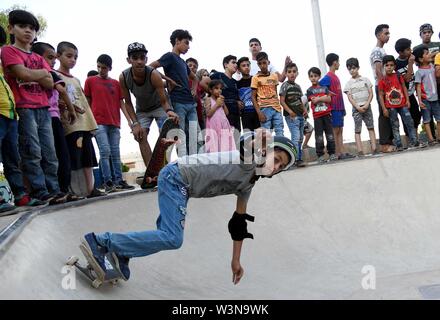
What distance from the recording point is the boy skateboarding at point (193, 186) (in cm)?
266

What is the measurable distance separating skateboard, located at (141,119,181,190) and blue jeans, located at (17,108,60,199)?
97 centimetres

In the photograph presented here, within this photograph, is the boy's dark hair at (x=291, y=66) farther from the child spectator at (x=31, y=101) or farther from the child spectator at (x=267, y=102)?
the child spectator at (x=31, y=101)

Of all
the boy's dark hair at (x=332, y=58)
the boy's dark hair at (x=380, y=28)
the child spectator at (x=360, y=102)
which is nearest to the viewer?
the child spectator at (x=360, y=102)

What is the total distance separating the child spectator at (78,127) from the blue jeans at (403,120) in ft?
14.2

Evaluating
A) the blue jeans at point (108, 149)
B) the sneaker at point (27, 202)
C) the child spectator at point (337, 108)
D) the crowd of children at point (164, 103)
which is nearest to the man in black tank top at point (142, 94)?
the crowd of children at point (164, 103)

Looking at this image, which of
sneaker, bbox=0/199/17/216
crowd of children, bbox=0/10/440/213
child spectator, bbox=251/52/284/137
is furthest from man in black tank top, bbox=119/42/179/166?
sneaker, bbox=0/199/17/216

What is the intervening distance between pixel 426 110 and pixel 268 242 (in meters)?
4.06

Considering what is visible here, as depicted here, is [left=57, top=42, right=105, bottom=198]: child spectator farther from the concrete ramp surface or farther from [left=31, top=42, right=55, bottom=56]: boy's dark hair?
the concrete ramp surface

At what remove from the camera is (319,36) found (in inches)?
384

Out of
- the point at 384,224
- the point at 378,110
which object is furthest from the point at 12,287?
the point at 378,110

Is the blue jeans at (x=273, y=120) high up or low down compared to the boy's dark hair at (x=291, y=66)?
down
